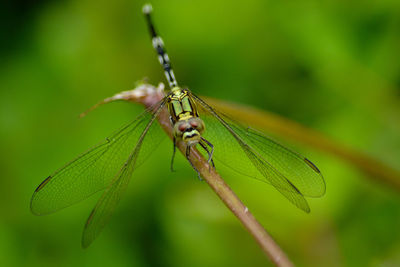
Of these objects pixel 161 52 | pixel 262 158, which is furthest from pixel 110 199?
pixel 161 52

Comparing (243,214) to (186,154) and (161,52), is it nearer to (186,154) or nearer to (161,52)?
(186,154)


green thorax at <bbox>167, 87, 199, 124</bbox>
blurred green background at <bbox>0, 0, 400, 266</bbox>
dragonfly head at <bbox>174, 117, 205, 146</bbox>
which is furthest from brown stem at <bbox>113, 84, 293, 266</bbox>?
blurred green background at <bbox>0, 0, 400, 266</bbox>

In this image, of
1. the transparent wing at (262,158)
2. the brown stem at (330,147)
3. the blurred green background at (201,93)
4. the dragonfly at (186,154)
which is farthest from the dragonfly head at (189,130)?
the blurred green background at (201,93)

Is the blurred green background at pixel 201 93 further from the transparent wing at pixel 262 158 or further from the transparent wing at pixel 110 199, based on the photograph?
the transparent wing at pixel 110 199

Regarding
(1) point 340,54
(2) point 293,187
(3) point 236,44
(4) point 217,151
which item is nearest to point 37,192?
(4) point 217,151

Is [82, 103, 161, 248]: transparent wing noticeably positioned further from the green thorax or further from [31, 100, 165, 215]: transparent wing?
the green thorax
